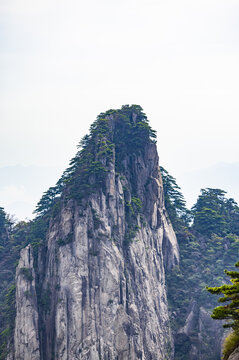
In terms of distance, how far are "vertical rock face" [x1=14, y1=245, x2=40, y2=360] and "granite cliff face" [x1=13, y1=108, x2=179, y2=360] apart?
14cm

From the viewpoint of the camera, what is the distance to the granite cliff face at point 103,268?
59781 millimetres

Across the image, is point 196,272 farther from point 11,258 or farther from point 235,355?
point 235,355

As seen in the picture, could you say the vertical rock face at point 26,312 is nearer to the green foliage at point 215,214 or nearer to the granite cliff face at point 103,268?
the granite cliff face at point 103,268

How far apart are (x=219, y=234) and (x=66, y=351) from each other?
42.3 m

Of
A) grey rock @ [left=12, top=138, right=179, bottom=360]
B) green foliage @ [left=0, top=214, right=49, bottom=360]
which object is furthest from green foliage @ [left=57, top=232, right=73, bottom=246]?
green foliage @ [left=0, top=214, right=49, bottom=360]

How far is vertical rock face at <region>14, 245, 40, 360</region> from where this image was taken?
57.7 meters

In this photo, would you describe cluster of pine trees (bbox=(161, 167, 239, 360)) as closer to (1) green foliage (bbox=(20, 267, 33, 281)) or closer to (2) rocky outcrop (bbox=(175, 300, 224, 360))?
(2) rocky outcrop (bbox=(175, 300, 224, 360))

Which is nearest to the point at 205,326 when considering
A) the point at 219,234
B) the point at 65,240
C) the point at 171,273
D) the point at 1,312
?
the point at 171,273

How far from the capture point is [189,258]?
83125 millimetres

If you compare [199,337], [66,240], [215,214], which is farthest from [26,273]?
[215,214]

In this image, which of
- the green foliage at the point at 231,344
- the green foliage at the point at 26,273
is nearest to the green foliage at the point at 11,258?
the green foliage at the point at 26,273

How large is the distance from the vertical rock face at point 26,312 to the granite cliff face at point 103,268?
0.45 feet

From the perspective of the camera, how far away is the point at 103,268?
65.2 meters

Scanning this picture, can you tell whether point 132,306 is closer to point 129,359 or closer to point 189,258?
point 129,359
